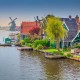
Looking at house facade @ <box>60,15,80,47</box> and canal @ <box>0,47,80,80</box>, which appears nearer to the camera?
canal @ <box>0,47,80,80</box>

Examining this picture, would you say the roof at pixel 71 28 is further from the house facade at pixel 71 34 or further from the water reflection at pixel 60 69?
the water reflection at pixel 60 69

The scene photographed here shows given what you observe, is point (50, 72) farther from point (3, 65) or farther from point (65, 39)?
point (65, 39)

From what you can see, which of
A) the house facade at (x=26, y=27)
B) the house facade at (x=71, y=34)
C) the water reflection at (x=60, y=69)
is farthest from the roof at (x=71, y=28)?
the house facade at (x=26, y=27)

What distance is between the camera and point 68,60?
6381cm

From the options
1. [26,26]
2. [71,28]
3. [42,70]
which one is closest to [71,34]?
[71,28]

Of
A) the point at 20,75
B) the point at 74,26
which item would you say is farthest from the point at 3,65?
the point at 74,26

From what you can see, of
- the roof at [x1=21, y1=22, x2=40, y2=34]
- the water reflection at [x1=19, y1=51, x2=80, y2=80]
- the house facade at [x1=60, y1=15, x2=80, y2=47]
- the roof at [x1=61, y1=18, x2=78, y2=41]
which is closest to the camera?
the water reflection at [x1=19, y1=51, x2=80, y2=80]

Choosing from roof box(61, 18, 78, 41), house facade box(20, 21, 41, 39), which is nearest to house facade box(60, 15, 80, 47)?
roof box(61, 18, 78, 41)

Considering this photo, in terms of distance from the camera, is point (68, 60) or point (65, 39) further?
point (65, 39)

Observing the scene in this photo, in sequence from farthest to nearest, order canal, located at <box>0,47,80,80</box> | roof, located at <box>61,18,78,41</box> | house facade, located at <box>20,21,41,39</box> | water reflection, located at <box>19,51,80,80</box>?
→ 1. house facade, located at <box>20,21,41,39</box>
2. roof, located at <box>61,18,78,41</box>
3. canal, located at <box>0,47,80,80</box>
4. water reflection, located at <box>19,51,80,80</box>

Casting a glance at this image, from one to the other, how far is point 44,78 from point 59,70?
24.3 ft

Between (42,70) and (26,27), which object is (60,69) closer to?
(42,70)

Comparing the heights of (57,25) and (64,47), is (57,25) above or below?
above

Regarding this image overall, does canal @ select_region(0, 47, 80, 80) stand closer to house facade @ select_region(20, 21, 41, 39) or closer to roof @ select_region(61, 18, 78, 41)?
roof @ select_region(61, 18, 78, 41)
